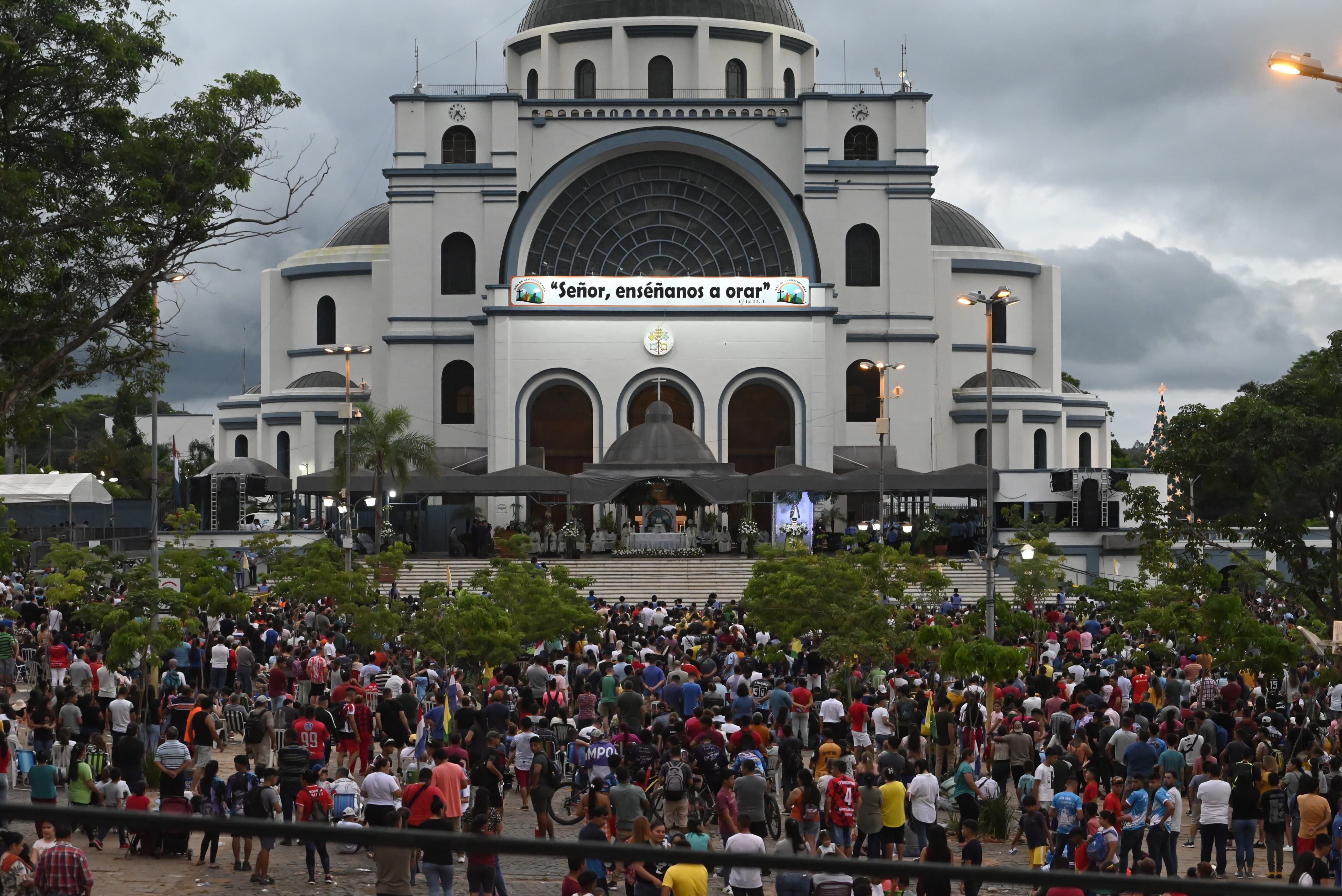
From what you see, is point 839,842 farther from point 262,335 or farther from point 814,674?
point 262,335

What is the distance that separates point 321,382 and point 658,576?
78.0ft

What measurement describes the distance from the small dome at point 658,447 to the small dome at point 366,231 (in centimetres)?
1995

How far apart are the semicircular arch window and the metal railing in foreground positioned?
5497 centimetres

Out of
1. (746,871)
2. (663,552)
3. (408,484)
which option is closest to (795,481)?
(663,552)

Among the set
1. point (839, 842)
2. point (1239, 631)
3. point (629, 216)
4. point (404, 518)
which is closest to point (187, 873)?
point (839, 842)

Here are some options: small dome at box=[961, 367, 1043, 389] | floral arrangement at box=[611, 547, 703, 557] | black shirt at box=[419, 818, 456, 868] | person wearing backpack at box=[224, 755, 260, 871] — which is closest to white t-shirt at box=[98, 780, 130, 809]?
person wearing backpack at box=[224, 755, 260, 871]

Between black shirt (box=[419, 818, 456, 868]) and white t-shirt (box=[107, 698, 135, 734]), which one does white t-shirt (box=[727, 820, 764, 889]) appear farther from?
white t-shirt (box=[107, 698, 135, 734])

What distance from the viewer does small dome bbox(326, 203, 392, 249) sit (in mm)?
67000

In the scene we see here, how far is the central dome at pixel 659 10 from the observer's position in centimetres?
6166

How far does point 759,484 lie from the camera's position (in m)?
48.5

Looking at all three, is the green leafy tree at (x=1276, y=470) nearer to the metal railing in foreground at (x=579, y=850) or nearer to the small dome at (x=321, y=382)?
the metal railing in foreground at (x=579, y=850)

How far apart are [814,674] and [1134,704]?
665 cm

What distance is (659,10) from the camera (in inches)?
2427

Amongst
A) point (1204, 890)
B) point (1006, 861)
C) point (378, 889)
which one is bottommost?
point (1006, 861)
